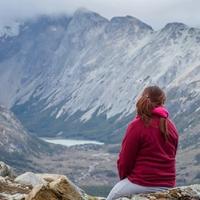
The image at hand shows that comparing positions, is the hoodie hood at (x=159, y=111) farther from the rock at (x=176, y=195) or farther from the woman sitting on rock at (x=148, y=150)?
the rock at (x=176, y=195)

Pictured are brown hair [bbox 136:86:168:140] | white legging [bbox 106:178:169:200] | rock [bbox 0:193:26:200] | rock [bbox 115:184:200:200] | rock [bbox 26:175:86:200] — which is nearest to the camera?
brown hair [bbox 136:86:168:140]

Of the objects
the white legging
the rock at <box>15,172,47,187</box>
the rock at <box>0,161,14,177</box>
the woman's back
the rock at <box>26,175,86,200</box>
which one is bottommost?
the rock at <box>0,161,14,177</box>

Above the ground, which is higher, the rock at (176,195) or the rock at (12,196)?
the rock at (176,195)

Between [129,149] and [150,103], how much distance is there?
4.76 ft

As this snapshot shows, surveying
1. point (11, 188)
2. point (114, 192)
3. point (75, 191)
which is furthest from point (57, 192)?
point (11, 188)

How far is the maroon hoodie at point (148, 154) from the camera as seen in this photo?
17750mm

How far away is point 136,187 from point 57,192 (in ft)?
11.9

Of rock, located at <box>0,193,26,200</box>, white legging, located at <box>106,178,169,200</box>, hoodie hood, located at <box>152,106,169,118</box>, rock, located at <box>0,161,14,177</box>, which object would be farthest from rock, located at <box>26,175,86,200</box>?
rock, located at <box>0,161,14,177</box>

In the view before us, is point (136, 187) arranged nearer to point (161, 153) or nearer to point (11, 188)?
point (161, 153)

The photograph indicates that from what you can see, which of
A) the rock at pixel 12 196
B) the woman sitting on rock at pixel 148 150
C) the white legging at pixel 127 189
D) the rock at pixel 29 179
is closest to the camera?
the woman sitting on rock at pixel 148 150

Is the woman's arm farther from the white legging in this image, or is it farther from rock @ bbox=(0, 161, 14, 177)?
rock @ bbox=(0, 161, 14, 177)

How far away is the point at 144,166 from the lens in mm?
17953

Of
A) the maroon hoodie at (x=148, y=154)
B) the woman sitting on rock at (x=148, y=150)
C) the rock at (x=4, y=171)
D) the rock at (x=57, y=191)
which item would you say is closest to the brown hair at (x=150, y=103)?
the woman sitting on rock at (x=148, y=150)

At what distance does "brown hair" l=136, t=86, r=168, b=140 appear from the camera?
17.5 metres
